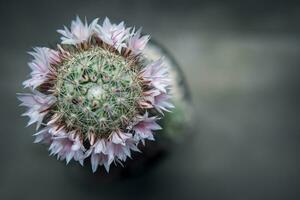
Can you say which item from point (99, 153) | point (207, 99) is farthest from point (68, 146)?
point (207, 99)

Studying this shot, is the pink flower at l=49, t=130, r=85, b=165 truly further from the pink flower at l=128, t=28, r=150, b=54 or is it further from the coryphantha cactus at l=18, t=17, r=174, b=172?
the pink flower at l=128, t=28, r=150, b=54

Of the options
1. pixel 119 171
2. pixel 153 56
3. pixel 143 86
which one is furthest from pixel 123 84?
pixel 119 171

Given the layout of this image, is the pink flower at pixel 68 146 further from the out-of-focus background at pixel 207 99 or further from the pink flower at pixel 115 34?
the out-of-focus background at pixel 207 99

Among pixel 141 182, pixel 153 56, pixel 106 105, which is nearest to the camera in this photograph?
pixel 106 105

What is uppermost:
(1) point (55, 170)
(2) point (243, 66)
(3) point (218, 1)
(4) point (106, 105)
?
(3) point (218, 1)

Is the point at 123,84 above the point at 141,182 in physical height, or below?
above

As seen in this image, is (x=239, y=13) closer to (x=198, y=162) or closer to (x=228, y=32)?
(x=228, y=32)

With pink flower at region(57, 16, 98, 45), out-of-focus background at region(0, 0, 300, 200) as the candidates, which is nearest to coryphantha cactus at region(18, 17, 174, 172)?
pink flower at region(57, 16, 98, 45)
